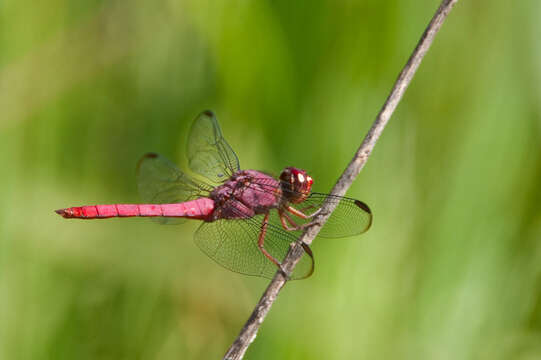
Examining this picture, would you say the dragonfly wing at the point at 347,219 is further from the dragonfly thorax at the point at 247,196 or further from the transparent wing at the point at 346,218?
the dragonfly thorax at the point at 247,196

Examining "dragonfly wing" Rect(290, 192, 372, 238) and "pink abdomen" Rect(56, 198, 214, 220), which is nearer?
"dragonfly wing" Rect(290, 192, 372, 238)

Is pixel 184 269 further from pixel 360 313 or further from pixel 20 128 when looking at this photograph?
pixel 20 128

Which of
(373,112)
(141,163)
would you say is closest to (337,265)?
(373,112)

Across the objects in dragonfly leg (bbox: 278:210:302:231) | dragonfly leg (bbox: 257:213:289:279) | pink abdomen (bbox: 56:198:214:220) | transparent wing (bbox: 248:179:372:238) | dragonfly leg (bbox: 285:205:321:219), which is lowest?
pink abdomen (bbox: 56:198:214:220)

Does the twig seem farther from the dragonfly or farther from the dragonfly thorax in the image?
the dragonfly thorax

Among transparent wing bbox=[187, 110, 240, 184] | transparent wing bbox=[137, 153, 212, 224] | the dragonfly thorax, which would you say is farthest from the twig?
transparent wing bbox=[137, 153, 212, 224]

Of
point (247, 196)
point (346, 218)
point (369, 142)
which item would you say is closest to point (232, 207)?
point (247, 196)
